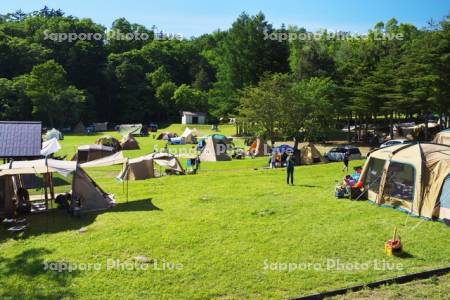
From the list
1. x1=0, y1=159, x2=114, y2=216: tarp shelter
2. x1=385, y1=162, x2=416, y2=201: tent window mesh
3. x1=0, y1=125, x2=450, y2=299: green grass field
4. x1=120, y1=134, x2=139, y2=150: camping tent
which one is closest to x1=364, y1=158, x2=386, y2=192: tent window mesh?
x1=385, y1=162, x2=416, y2=201: tent window mesh

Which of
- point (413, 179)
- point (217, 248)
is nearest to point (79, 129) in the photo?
point (413, 179)

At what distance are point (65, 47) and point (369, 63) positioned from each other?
71.6 meters

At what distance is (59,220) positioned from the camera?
1403cm

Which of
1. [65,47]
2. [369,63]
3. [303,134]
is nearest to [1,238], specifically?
[303,134]

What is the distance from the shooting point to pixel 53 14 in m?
140

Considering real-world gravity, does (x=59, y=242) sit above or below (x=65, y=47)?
below

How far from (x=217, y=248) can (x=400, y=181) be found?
7.38 m

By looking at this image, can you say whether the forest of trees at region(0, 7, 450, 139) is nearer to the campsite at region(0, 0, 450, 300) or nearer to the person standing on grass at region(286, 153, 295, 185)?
the campsite at region(0, 0, 450, 300)

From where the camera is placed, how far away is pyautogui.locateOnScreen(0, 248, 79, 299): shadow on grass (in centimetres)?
845

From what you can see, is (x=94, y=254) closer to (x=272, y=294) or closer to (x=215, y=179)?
(x=272, y=294)

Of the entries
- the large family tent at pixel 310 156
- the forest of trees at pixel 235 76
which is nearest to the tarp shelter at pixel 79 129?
the forest of trees at pixel 235 76

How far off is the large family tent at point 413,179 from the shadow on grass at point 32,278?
34.2ft

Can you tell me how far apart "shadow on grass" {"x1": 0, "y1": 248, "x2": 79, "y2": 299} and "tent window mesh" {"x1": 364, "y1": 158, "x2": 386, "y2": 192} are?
10.9m

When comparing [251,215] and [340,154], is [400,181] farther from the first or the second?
[340,154]
